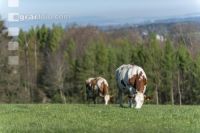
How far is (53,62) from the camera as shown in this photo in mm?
71562

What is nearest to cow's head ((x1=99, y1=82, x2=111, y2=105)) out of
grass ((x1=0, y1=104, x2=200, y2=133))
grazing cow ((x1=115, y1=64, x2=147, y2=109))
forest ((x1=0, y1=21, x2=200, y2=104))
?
grazing cow ((x1=115, y1=64, x2=147, y2=109))

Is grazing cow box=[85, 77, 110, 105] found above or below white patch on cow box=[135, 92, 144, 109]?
below

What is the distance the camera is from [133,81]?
21016 millimetres

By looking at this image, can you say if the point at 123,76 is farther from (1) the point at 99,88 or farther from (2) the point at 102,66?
(2) the point at 102,66

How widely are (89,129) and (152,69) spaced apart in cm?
5620

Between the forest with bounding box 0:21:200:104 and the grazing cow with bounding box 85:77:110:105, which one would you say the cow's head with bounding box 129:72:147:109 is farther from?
the forest with bounding box 0:21:200:104

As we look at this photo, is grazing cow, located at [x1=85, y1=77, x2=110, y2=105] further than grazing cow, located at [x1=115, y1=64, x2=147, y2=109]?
Yes

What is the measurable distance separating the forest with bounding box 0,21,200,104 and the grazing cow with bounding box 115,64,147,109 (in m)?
41.7

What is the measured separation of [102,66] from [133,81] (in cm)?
4687

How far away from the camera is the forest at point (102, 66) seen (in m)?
66.0

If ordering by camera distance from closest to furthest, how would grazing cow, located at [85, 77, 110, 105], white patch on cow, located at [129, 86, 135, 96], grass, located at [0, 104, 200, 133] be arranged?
grass, located at [0, 104, 200, 133]
white patch on cow, located at [129, 86, 135, 96]
grazing cow, located at [85, 77, 110, 105]

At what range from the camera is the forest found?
66.0 meters

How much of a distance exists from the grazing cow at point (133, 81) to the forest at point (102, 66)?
137 feet

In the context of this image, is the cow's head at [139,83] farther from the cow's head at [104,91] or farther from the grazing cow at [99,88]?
the cow's head at [104,91]
